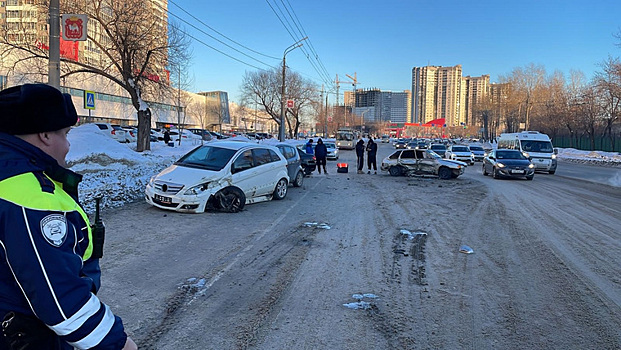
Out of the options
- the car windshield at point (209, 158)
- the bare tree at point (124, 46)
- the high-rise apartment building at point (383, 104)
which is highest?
the high-rise apartment building at point (383, 104)

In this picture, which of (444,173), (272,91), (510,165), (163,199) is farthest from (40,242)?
(272,91)

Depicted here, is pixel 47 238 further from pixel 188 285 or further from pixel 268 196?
pixel 268 196

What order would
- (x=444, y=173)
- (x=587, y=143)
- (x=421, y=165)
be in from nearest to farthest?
1. (x=444, y=173)
2. (x=421, y=165)
3. (x=587, y=143)

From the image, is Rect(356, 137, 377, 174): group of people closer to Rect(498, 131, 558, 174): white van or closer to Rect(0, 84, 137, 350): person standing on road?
Rect(498, 131, 558, 174): white van

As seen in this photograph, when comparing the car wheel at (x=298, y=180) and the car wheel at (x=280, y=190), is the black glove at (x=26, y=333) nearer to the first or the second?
the car wheel at (x=280, y=190)

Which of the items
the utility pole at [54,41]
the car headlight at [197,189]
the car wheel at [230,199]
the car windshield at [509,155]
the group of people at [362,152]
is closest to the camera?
the car headlight at [197,189]

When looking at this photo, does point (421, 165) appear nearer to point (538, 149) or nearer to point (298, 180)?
point (298, 180)

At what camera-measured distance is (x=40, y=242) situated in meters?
1.53

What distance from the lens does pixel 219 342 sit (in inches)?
146

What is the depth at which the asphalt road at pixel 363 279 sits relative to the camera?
398 cm

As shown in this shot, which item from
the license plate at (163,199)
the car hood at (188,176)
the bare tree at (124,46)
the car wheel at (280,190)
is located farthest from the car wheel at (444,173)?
the bare tree at (124,46)

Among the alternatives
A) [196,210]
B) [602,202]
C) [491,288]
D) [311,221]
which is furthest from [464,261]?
[602,202]

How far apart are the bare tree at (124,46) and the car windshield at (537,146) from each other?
21.1m

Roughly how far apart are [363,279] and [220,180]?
5.41 m
